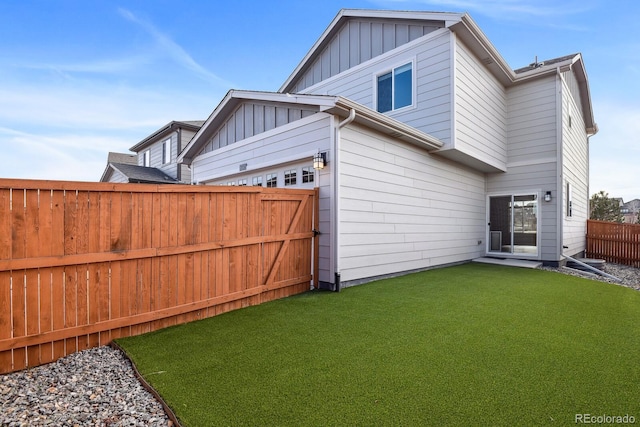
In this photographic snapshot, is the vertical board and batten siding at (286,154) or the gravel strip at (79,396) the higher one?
the vertical board and batten siding at (286,154)

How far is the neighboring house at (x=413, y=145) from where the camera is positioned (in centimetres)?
566

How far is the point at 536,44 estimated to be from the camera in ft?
36.2

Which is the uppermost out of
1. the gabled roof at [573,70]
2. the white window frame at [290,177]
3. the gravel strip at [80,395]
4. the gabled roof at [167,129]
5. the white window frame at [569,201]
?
the gabled roof at [573,70]

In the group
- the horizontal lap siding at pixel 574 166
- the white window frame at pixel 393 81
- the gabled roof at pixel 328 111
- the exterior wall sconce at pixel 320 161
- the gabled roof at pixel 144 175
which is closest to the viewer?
the gabled roof at pixel 328 111

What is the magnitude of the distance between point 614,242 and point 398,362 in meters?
12.1

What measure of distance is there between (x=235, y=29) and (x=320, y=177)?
8.24 meters

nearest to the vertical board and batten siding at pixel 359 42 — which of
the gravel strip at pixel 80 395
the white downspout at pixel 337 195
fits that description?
the white downspout at pixel 337 195

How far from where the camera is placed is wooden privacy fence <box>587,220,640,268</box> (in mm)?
9758

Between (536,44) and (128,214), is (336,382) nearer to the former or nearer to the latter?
(128,214)

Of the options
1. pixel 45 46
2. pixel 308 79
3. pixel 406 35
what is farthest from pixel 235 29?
pixel 406 35

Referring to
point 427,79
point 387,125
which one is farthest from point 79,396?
point 427,79

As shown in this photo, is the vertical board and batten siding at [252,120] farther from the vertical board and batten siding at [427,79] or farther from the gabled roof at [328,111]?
the vertical board and batten siding at [427,79]

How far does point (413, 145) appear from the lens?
23.4 ft

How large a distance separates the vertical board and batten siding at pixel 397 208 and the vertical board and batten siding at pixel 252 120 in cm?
137
